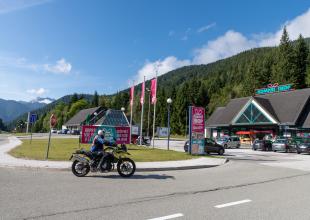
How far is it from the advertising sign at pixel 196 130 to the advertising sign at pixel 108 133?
5.44 m

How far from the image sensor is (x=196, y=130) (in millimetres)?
25531

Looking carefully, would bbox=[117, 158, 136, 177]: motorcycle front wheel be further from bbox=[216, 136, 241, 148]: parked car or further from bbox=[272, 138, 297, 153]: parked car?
bbox=[216, 136, 241, 148]: parked car

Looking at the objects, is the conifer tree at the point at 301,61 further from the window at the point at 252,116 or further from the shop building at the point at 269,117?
the window at the point at 252,116

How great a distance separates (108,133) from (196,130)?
6997 mm

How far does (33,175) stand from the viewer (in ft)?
40.8

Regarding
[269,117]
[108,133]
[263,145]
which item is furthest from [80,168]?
[269,117]

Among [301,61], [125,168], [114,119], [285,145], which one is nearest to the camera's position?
[125,168]

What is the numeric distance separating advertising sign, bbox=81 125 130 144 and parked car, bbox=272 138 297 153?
1859 cm

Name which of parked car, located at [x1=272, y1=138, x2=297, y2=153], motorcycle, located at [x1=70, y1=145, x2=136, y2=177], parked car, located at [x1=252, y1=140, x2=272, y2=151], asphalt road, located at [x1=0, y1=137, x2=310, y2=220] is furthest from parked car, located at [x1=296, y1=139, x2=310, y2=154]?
motorcycle, located at [x1=70, y1=145, x2=136, y2=177]

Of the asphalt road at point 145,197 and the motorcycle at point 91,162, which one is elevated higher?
the motorcycle at point 91,162

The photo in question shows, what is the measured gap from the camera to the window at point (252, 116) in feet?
192

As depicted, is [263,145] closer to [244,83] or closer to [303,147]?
[303,147]

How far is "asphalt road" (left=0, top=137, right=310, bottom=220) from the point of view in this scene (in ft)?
23.5

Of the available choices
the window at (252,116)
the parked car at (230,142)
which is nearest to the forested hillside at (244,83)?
the window at (252,116)
